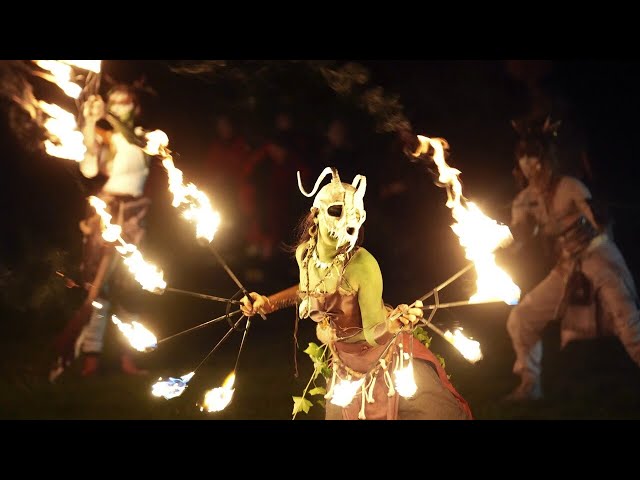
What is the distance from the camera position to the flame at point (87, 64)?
4.34 m

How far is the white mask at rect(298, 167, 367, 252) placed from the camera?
3592mm

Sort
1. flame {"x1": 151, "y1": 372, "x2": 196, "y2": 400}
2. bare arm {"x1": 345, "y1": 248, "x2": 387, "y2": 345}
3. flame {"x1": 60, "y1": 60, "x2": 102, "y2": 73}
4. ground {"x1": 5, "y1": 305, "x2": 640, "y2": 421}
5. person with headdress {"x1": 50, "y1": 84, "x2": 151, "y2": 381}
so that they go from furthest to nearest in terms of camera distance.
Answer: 1. person with headdress {"x1": 50, "y1": 84, "x2": 151, "y2": 381}
2. ground {"x1": 5, "y1": 305, "x2": 640, "y2": 421}
3. flame {"x1": 60, "y1": 60, "x2": 102, "y2": 73}
4. flame {"x1": 151, "y1": 372, "x2": 196, "y2": 400}
5. bare arm {"x1": 345, "y1": 248, "x2": 387, "y2": 345}

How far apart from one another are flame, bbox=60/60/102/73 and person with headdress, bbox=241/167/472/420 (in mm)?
1595

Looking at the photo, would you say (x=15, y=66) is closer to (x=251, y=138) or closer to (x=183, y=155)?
(x=183, y=155)

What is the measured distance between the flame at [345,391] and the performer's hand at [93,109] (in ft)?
7.43

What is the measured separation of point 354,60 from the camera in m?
4.28

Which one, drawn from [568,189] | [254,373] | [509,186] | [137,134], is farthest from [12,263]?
[568,189]

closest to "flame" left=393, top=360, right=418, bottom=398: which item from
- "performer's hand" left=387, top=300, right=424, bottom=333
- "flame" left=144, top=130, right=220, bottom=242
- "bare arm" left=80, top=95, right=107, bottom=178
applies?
"performer's hand" left=387, top=300, right=424, bottom=333

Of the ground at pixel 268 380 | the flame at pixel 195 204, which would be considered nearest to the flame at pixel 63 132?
the flame at pixel 195 204

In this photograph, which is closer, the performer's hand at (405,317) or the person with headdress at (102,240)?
the performer's hand at (405,317)

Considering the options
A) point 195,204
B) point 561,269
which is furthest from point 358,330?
point 561,269

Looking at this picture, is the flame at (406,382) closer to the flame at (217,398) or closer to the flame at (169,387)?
the flame at (217,398)

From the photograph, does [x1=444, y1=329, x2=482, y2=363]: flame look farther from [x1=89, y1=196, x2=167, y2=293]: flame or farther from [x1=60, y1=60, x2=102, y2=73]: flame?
[x1=60, y1=60, x2=102, y2=73]: flame

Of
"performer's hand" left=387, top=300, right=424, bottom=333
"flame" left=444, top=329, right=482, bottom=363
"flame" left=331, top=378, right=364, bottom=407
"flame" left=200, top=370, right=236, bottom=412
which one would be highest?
"performer's hand" left=387, top=300, right=424, bottom=333
